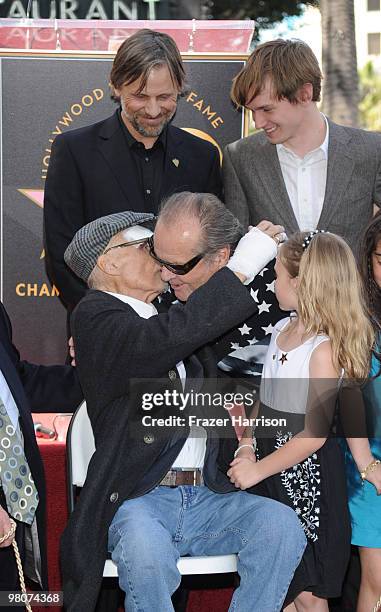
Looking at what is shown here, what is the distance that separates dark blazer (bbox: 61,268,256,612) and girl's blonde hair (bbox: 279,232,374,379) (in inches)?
9.9

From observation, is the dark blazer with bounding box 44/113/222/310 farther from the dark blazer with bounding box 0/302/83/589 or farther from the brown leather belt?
the brown leather belt

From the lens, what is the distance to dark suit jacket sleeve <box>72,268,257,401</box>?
9.07ft

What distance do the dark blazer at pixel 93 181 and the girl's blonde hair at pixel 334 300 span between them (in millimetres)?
1044

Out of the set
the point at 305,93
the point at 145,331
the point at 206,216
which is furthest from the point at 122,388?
the point at 305,93

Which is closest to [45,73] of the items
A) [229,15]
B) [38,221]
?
[38,221]

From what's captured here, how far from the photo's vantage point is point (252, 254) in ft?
9.40

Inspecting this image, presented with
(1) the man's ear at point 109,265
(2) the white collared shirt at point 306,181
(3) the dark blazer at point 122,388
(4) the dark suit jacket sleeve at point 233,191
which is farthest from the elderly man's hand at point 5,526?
(2) the white collared shirt at point 306,181

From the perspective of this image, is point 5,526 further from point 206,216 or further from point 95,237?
point 206,216

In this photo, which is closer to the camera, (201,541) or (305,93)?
(201,541)

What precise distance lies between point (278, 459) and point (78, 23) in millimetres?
2516

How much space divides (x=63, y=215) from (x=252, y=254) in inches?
46.4

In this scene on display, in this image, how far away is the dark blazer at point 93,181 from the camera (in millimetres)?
3787

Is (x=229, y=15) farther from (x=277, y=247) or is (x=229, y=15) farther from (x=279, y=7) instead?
(x=277, y=247)

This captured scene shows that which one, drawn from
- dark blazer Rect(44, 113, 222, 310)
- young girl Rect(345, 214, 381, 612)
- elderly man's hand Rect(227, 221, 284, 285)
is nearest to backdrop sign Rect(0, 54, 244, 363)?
dark blazer Rect(44, 113, 222, 310)
